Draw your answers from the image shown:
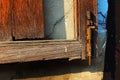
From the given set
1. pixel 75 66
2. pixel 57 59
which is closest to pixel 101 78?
pixel 75 66

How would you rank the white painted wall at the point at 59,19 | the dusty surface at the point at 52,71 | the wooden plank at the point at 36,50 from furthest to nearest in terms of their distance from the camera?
the white painted wall at the point at 59,19, the dusty surface at the point at 52,71, the wooden plank at the point at 36,50

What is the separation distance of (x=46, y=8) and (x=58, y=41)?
218 mm

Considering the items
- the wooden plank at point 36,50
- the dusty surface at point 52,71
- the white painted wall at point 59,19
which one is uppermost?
the white painted wall at point 59,19

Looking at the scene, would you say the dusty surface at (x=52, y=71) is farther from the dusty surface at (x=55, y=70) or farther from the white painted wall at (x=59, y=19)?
the white painted wall at (x=59, y=19)

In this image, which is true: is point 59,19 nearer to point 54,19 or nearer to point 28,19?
point 54,19

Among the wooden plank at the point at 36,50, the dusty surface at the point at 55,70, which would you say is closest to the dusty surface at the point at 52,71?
the dusty surface at the point at 55,70

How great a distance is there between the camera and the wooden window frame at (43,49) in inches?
65.1

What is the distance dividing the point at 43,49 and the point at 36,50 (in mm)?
42

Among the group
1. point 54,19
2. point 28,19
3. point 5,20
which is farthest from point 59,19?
point 5,20

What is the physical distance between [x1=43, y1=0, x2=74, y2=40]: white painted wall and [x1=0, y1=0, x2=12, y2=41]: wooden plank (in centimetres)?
25

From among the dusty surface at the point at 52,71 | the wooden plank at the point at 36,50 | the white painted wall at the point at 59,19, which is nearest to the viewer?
the wooden plank at the point at 36,50

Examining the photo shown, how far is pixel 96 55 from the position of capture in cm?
191

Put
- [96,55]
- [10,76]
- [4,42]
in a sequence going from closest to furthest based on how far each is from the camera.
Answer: [4,42], [10,76], [96,55]

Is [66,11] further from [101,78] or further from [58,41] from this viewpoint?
[101,78]
